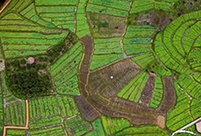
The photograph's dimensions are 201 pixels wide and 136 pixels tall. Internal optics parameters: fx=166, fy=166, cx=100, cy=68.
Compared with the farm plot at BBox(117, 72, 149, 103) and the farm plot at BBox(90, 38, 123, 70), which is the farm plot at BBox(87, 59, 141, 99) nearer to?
Answer: the farm plot at BBox(117, 72, 149, 103)

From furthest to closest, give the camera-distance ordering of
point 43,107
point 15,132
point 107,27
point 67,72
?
point 107,27 → point 67,72 → point 43,107 → point 15,132

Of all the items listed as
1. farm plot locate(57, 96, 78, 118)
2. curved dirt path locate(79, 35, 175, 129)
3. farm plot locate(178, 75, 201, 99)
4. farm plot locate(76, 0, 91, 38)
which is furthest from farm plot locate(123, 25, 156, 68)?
farm plot locate(57, 96, 78, 118)

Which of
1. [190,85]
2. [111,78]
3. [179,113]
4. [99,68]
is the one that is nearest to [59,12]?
[99,68]

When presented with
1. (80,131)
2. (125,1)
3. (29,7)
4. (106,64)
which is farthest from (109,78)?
(29,7)

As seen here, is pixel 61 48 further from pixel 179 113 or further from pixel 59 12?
pixel 179 113

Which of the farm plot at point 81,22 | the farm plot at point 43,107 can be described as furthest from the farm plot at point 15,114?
the farm plot at point 81,22

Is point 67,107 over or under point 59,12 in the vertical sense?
under
